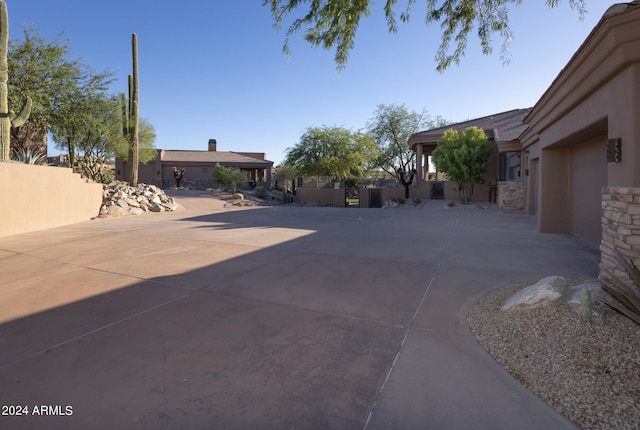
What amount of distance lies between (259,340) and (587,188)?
8.75 metres

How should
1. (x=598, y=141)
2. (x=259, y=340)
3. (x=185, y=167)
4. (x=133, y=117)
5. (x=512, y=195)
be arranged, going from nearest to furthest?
(x=259, y=340)
(x=598, y=141)
(x=512, y=195)
(x=133, y=117)
(x=185, y=167)

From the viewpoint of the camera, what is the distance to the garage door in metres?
7.85

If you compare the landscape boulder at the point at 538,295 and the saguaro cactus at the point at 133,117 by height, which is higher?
the saguaro cactus at the point at 133,117

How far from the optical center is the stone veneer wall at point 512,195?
57.4 feet

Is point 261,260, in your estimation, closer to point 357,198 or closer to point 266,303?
point 266,303

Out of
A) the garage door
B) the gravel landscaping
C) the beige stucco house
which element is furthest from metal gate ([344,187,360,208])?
the gravel landscaping

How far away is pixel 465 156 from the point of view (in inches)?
798

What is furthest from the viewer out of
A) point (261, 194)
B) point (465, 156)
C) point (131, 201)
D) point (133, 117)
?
point (261, 194)

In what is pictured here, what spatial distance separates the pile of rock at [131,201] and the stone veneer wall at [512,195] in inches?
664

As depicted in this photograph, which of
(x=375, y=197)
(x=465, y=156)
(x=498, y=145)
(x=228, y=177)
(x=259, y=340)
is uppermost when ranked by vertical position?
(x=498, y=145)

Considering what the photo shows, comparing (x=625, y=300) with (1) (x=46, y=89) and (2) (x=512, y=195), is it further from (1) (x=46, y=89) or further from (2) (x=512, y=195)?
(1) (x=46, y=89)

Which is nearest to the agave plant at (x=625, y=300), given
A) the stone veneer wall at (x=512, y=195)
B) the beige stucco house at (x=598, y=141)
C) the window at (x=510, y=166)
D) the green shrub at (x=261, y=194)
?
the beige stucco house at (x=598, y=141)

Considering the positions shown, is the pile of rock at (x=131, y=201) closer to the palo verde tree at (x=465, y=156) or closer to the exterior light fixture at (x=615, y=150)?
the palo verde tree at (x=465, y=156)

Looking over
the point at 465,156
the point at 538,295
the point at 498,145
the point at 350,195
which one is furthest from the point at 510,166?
the point at 538,295
